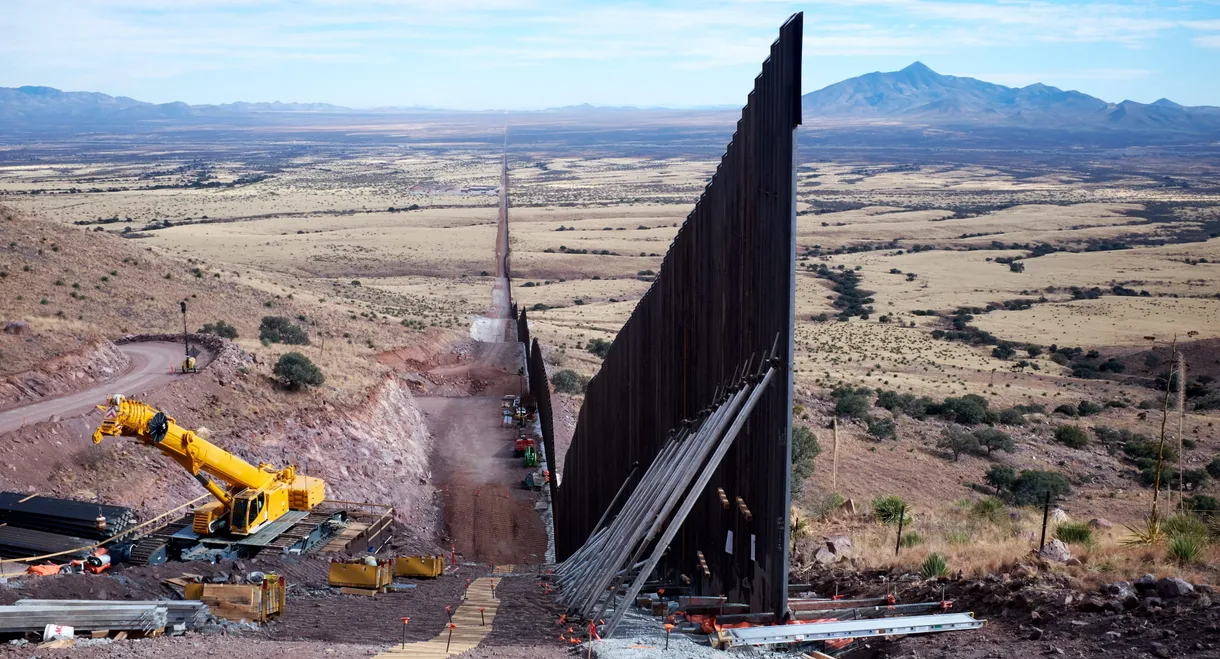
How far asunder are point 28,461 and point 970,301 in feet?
183

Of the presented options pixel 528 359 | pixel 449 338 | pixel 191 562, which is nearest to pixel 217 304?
pixel 449 338

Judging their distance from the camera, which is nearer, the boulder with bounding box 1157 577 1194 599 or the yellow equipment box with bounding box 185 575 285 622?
the boulder with bounding box 1157 577 1194 599

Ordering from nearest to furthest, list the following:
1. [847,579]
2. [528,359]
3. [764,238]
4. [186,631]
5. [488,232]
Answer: [764,238] < [847,579] < [186,631] < [528,359] < [488,232]

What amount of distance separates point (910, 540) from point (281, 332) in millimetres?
30435

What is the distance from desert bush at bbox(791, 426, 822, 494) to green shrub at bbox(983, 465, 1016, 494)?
3.85 metres

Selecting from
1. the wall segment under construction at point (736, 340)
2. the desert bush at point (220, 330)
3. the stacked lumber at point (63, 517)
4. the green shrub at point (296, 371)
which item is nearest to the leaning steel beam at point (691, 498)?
the wall segment under construction at point (736, 340)

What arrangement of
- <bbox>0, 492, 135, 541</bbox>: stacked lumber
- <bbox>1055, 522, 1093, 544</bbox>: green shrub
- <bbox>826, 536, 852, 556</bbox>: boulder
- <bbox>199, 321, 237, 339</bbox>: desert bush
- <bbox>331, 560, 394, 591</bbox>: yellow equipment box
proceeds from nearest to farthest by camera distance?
<bbox>1055, 522, 1093, 544</bbox>: green shrub → <bbox>826, 536, 852, 556</bbox>: boulder → <bbox>331, 560, 394, 591</bbox>: yellow equipment box → <bbox>0, 492, 135, 541</bbox>: stacked lumber → <bbox>199, 321, 237, 339</bbox>: desert bush

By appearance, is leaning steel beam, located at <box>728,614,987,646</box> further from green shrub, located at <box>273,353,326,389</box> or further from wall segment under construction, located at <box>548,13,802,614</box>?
green shrub, located at <box>273,353,326,389</box>

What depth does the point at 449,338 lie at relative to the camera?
45.9m

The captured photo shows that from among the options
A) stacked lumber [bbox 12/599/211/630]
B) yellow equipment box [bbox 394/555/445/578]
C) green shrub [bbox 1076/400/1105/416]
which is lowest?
green shrub [bbox 1076/400/1105/416]

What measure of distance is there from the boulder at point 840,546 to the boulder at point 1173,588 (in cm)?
497

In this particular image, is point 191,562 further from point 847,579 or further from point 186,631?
point 847,579

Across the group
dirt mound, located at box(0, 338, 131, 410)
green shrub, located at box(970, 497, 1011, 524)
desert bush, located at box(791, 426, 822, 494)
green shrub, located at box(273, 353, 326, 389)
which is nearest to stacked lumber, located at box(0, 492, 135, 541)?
dirt mound, located at box(0, 338, 131, 410)

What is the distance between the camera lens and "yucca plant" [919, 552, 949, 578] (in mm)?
10922
